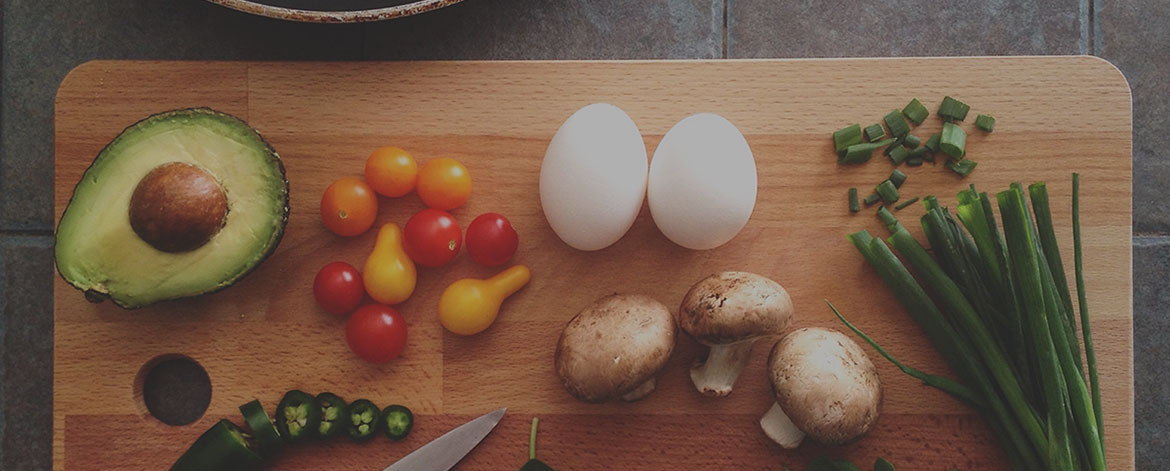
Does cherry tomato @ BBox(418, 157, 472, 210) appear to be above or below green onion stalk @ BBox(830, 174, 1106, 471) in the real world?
above

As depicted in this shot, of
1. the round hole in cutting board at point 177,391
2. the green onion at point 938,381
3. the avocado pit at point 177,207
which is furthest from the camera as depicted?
the round hole in cutting board at point 177,391

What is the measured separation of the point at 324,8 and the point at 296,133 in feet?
0.68

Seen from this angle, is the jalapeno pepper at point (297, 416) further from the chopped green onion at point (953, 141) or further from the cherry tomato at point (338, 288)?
the chopped green onion at point (953, 141)

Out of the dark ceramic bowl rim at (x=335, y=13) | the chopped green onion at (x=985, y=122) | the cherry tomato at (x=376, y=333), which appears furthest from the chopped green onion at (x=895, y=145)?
the cherry tomato at (x=376, y=333)

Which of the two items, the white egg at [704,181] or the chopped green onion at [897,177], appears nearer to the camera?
the white egg at [704,181]

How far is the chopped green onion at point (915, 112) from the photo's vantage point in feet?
4.39

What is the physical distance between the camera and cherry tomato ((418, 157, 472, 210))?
1285 millimetres

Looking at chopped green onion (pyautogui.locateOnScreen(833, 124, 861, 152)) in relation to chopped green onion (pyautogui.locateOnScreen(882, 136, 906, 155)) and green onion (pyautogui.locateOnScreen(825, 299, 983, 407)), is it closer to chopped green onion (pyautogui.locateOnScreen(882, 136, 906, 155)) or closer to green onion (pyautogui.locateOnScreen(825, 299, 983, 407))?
chopped green onion (pyautogui.locateOnScreen(882, 136, 906, 155))

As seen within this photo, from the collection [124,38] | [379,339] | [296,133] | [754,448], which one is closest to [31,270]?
A: [124,38]

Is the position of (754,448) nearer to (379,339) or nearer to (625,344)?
(625,344)

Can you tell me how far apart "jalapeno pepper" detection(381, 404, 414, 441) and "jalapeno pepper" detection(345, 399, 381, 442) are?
15 mm

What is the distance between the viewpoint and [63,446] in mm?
1350

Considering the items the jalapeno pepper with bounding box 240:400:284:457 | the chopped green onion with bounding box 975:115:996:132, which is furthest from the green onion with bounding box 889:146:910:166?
the jalapeno pepper with bounding box 240:400:284:457

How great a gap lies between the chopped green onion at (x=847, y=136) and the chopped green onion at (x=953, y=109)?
136 millimetres
